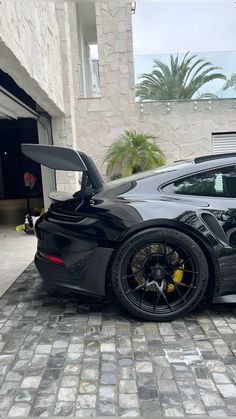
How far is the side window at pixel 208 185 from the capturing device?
110 inches

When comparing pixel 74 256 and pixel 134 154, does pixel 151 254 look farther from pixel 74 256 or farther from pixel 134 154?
pixel 134 154

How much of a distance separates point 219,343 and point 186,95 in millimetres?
8054

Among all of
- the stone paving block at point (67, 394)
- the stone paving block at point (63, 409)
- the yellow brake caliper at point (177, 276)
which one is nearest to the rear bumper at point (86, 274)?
the yellow brake caliper at point (177, 276)

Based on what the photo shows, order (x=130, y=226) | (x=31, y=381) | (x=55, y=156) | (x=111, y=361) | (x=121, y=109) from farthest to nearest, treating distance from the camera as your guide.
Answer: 1. (x=121, y=109)
2. (x=55, y=156)
3. (x=130, y=226)
4. (x=111, y=361)
5. (x=31, y=381)

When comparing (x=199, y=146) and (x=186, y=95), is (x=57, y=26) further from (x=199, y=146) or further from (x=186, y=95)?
(x=199, y=146)

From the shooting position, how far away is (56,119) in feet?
23.9

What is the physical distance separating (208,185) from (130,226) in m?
0.72

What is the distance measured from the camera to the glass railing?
9.30m

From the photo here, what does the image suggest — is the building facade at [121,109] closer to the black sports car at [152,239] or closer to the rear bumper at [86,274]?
the black sports car at [152,239]

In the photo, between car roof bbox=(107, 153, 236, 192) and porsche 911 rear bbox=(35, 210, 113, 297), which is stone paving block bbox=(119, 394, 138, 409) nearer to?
porsche 911 rear bbox=(35, 210, 113, 297)

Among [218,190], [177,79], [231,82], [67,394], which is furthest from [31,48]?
[231,82]

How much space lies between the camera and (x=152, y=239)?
104 inches

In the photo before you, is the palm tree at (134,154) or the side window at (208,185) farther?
the palm tree at (134,154)

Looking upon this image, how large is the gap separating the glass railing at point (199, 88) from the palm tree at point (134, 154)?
3.97 ft
